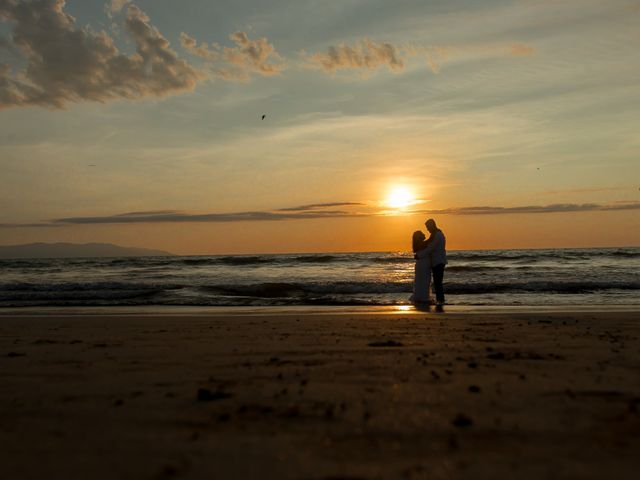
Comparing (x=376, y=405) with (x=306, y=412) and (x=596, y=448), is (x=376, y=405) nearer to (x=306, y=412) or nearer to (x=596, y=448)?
(x=306, y=412)

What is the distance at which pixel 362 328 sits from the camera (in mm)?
7867

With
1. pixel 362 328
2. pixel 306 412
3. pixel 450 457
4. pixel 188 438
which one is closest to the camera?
pixel 450 457

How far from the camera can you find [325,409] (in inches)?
135

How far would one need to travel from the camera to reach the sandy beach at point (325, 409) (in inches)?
101

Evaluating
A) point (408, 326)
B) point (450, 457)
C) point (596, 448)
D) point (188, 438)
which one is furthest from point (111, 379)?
point (408, 326)

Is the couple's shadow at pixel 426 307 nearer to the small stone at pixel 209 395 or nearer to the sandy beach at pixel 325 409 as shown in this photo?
the sandy beach at pixel 325 409

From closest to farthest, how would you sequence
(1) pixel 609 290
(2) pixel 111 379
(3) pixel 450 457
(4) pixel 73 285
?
(3) pixel 450 457, (2) pixel 111 379, (1) pixel 609 290, (4) pixel 73 285

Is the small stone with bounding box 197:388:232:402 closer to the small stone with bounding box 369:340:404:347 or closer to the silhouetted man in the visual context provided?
the small stone with bounding box 369:340:404:347

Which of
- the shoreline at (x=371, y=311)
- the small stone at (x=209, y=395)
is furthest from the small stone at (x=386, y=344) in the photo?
the shoreline at (x=371, y=311)

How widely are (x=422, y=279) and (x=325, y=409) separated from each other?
10.8 meters

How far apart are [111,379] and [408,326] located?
4683 mm

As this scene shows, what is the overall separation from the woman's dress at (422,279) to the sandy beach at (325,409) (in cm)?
728

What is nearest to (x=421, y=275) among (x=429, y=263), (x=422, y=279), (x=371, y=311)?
(x=422, y=279)

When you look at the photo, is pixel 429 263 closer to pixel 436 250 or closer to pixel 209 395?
pixel 436 250
